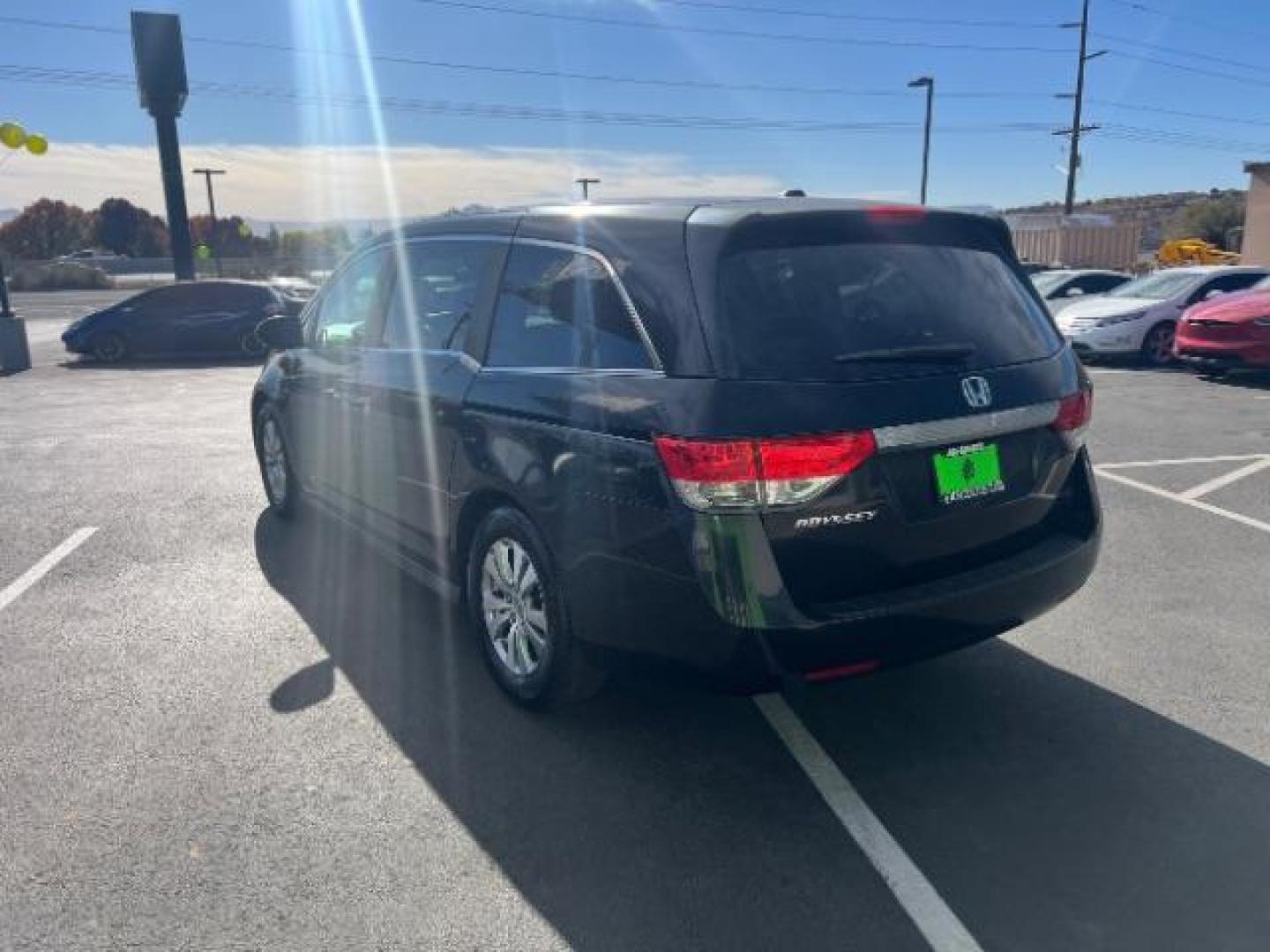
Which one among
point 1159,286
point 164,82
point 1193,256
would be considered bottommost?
point 1159,286

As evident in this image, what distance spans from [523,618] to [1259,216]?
38569 mm

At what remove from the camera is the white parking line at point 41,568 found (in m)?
4.85

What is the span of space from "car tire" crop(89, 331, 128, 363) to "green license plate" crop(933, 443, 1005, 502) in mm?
17030

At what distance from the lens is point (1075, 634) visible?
13.8ft

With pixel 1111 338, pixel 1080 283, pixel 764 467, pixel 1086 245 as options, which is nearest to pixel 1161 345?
pixel 1111 338

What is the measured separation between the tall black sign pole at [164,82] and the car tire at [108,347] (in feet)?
27.1

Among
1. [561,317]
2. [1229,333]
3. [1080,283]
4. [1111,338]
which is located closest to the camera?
[561,317]

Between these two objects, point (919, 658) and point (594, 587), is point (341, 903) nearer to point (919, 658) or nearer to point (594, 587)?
point (594, 587)

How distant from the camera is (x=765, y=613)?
2.62 m

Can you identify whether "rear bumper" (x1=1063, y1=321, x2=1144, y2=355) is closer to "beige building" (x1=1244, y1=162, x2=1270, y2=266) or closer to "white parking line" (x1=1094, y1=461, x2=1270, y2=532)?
"white parking line" (x1=1094, y1=461, x2=1270, y2=532)

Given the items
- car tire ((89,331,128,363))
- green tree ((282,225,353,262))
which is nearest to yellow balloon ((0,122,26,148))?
car tire ((89,331,128,363))

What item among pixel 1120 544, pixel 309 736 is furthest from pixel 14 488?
pixel 1120 544

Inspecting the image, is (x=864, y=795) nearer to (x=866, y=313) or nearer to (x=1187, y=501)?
(x=866, y=313)

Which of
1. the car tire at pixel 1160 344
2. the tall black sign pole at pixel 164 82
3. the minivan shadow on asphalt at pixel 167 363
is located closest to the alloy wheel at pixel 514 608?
the car tire at pixel 1160 344
